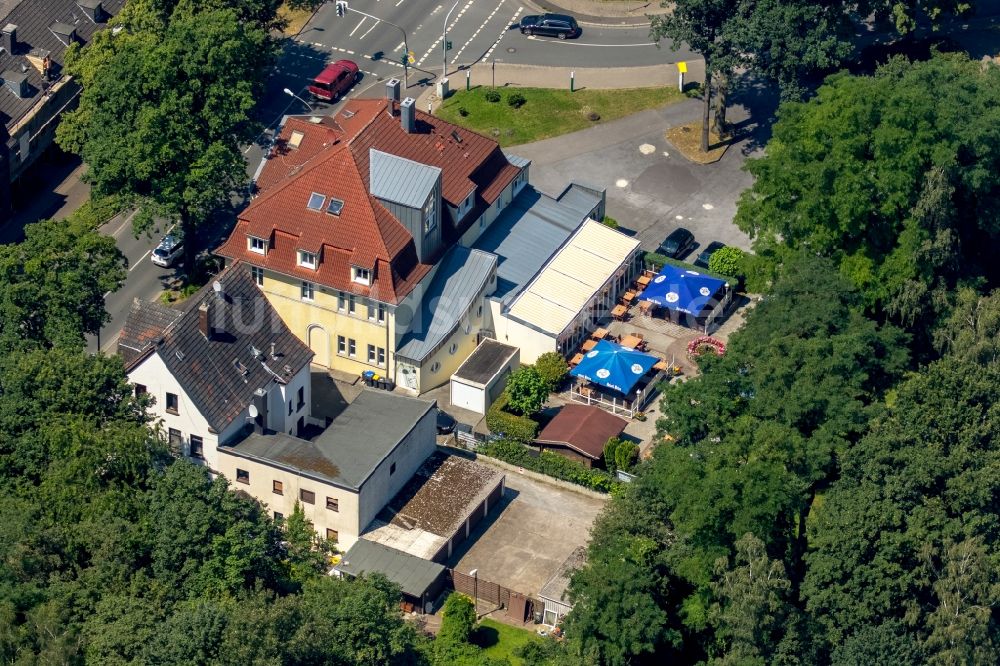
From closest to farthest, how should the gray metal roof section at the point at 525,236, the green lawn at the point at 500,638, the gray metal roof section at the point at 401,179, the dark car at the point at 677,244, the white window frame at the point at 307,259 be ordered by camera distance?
the green lawn at the point at 500,638 → the gray metal roof section at the point at 401,179 → the white window frame at the point at 307,259 → the gray metal roof section at the point at 525,236 → the dark car at the point at 677,244

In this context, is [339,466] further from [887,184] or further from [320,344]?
[887,184]

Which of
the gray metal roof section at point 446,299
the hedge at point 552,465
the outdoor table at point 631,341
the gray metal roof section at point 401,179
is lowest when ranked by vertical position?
the hedge at point 552,465

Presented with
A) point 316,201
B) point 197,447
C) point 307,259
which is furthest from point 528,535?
point 316,201

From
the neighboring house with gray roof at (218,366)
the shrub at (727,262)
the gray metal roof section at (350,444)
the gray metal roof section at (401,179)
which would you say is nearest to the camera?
the gray metal roof section at (350,444)

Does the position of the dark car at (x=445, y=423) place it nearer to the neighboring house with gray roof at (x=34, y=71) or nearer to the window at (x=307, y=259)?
the window at (x=307, y=259)

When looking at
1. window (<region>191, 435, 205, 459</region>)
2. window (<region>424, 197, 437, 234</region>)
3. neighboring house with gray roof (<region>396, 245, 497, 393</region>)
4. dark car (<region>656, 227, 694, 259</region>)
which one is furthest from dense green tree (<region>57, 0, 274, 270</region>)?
dark car (<region>656, 227, 694, 259</region>)

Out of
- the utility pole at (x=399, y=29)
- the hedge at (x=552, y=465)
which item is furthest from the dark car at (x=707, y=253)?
the utility pole at (x=399, y=29)

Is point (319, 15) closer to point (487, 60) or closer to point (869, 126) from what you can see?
point (487, 60)
